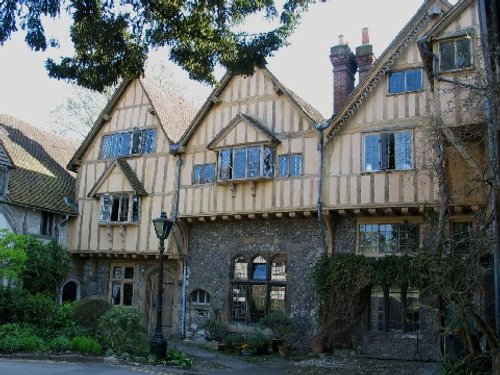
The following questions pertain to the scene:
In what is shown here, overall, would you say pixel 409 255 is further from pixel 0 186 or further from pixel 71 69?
pixel 0 186

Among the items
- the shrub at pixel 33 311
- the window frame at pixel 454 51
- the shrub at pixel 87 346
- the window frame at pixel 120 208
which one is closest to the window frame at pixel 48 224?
the window frame at pixel 120 208

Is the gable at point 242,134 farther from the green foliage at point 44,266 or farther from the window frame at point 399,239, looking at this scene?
the green foliage at point 44,266

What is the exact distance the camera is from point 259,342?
57.7ft

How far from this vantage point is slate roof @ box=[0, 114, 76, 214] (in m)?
21.9

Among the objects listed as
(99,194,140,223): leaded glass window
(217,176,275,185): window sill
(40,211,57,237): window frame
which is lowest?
(40,211,57,237): window frame

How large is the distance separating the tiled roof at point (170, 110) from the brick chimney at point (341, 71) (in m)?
6.29

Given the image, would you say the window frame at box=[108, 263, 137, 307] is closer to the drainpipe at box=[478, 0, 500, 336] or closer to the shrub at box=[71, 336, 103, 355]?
the shrub at box=[71, 336, 103, 355]

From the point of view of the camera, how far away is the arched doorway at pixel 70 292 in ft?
76.6

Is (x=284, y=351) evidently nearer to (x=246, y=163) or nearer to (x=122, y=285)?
(x=246, y=163)

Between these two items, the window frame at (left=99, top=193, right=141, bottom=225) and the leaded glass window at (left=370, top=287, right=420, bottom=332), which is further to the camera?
the window frame at (left=99, top=193, right=141, bottom=225)

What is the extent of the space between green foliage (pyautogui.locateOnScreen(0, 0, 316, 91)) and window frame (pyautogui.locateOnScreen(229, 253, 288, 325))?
9.52 m

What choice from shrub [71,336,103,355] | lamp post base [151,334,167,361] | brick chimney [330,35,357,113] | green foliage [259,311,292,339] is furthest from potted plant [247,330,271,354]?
brick chimney [330,35,357,113]

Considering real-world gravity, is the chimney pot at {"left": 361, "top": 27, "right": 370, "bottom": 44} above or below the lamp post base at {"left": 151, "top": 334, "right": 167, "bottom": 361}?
above

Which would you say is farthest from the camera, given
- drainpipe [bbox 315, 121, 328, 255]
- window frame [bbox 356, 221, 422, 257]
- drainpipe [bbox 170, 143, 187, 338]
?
drainpipe [bbox 170, 143, 187, 338]
